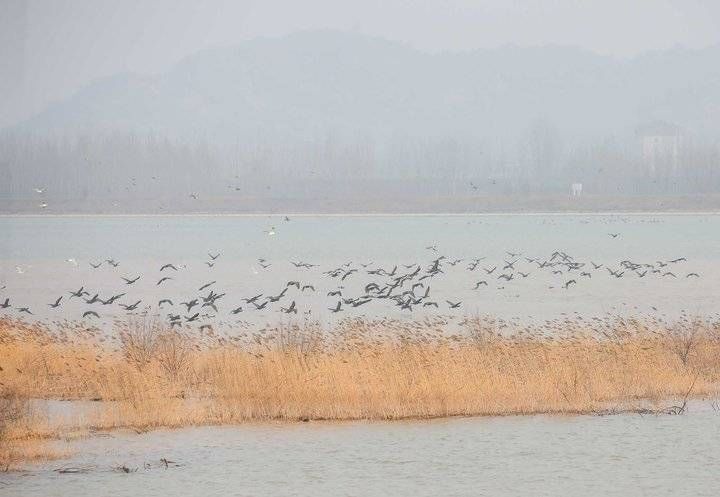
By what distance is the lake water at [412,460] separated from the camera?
58.7ft

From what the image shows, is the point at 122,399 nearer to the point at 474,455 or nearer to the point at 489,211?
the point at 474,455

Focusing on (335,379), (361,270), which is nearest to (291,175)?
(361,270)

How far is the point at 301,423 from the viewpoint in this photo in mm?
21125

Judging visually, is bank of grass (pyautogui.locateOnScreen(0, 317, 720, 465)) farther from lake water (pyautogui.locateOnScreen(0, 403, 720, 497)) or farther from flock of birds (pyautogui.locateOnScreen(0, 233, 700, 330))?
flock of birds (pyautogui.locateOnScreen(0, 233, 700, 330))

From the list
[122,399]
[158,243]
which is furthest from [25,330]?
[158,243]

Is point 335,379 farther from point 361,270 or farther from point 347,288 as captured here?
point 361,270

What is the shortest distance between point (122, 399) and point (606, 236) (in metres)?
109

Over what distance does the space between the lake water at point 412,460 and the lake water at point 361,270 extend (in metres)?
14.2

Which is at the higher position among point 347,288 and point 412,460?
point 412,460

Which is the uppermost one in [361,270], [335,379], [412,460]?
[335,379]

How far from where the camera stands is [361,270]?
7212cm

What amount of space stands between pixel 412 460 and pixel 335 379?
115 inches

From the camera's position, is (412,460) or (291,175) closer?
(412,460)

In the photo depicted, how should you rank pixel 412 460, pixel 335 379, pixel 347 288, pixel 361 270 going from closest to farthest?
pixel 412 460 → pixel 335 379 → pixel 347 288 → pixel 361 270
